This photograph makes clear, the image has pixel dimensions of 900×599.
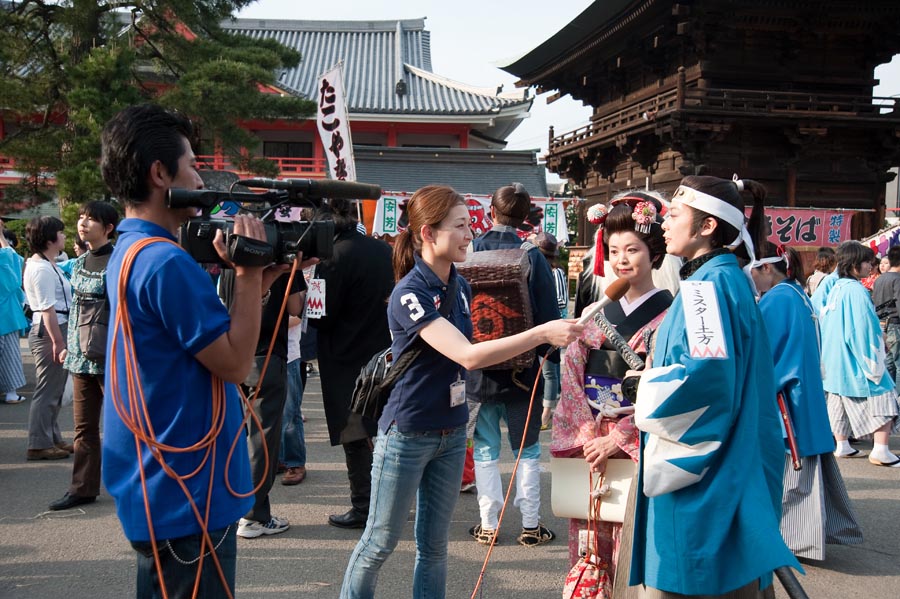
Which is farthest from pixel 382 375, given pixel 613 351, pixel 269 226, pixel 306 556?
pixel 306 556

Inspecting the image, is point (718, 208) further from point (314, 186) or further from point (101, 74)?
point (101, 74)

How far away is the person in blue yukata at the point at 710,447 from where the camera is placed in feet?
6.83

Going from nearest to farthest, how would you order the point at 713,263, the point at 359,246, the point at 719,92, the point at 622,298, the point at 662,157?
the point at 713,263 < the point at 622,298 < the point at 359,246 < the point at 719,92 < the point at 662,157

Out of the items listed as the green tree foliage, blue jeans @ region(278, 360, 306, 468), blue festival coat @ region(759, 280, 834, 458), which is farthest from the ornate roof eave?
blue jeans @ region(278, 360, 306, 468)

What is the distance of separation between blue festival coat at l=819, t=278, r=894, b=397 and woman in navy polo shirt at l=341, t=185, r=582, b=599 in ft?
15.6

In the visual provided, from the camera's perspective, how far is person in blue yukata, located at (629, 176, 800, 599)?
2.08 meters

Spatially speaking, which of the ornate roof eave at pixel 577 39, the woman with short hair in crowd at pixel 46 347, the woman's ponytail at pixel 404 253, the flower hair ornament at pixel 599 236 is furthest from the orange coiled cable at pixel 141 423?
the ornate roof eave at pixel 577 39

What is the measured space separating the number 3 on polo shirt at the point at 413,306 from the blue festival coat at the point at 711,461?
779 millimetres

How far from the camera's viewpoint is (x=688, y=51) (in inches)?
605

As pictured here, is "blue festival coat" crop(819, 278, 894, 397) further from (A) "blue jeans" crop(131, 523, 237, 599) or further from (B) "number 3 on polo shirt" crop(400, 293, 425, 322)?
(A) "blue jeans" crop(131, 523, 237, 599)

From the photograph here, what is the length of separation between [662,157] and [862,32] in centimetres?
455

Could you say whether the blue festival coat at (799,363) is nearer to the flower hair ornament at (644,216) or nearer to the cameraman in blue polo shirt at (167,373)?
the flower hair ornament at (644,216)

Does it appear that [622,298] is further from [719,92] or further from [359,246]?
[719,92]

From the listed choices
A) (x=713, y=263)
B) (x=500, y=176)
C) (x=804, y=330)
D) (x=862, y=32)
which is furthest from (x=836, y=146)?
(x=713, y=263)
